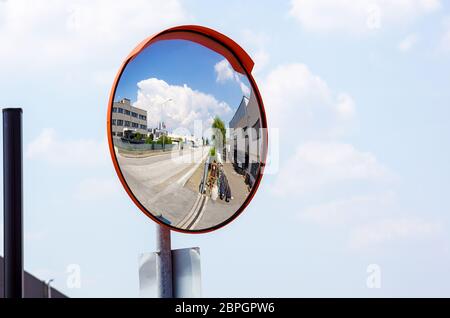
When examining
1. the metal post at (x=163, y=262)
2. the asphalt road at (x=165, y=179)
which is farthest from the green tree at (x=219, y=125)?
the metal post at (x=163, y=262)

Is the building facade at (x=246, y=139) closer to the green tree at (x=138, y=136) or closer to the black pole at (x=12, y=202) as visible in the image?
the green tree at (x=138, y=136)

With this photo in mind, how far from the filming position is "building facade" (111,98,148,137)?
2621 mm

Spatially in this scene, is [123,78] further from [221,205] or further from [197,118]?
[221,205]

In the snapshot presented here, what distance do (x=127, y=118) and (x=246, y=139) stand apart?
67cm

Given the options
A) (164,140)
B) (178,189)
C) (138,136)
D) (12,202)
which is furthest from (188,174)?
(12,202)

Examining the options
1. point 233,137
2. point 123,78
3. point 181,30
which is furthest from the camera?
point 233,137

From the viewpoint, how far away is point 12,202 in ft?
9.25

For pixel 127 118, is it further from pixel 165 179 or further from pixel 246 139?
pixel 246 139

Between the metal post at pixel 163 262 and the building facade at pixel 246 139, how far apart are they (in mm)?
502

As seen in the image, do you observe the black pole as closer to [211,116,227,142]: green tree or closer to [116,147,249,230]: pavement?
[116,147,249,230]: pavement

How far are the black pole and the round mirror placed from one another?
1.68 ft
